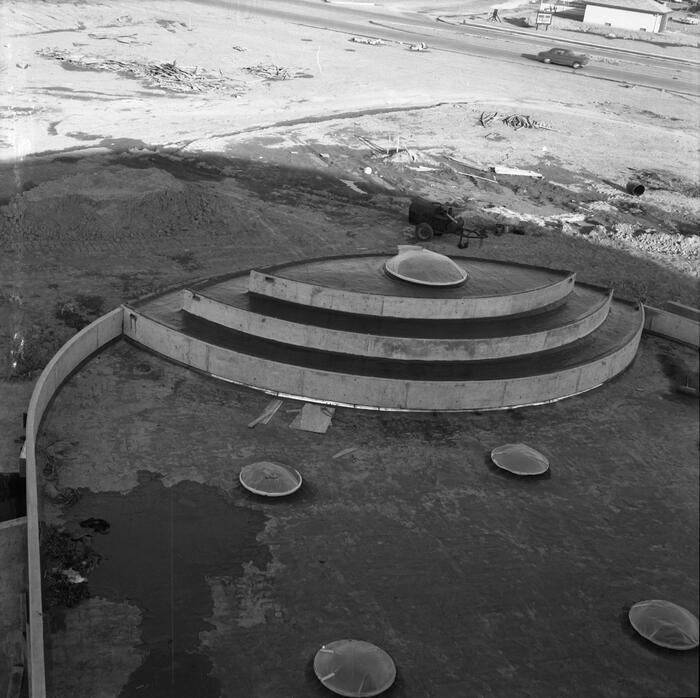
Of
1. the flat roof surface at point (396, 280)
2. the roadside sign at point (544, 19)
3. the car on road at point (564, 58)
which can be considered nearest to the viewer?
the flat roof surface at point (396, 280)

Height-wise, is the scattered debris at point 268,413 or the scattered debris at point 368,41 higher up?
the scattered debris at point 368,41

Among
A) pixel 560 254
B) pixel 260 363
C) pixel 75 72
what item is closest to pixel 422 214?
pixel 560 254

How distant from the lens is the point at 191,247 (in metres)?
27.1

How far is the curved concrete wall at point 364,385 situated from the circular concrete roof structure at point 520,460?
1.70m

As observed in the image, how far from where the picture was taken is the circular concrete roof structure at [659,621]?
8547 mm

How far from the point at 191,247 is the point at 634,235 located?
16.1 meters

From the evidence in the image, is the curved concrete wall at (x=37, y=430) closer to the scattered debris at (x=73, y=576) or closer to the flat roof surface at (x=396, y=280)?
the scattered debris at (x=73, y=576)

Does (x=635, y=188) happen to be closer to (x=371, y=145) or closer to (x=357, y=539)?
(x=371, y=145)

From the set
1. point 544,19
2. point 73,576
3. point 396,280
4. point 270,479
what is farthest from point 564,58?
point 73,576

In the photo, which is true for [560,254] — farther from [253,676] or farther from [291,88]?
[291,88]

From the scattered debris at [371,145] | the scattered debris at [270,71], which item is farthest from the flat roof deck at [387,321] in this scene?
the scattered debris at [270,71]

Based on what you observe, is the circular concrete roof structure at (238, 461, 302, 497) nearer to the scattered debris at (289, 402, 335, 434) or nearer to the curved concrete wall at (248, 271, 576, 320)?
the scattered debris at (289, 402, 335, 434)

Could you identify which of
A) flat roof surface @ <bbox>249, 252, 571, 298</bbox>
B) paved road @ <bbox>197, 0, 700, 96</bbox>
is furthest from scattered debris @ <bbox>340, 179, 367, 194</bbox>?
paved road @ <bbox>197, 0, 700, 96</bbox>

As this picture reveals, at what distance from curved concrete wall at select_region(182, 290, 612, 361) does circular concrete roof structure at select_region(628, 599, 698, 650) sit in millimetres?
7308
